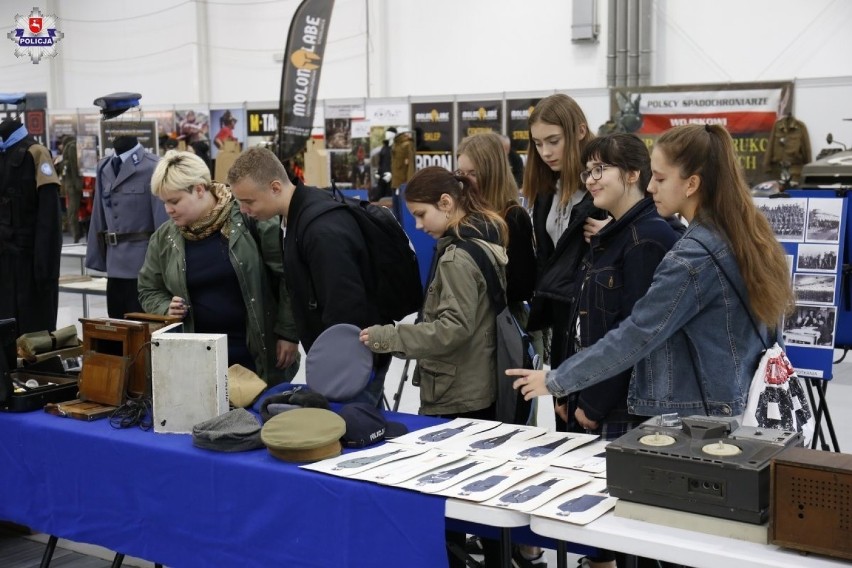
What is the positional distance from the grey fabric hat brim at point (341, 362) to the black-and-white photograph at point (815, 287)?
198 cm

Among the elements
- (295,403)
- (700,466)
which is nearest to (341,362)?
(295,403)

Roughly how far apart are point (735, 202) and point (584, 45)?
32.9 feet

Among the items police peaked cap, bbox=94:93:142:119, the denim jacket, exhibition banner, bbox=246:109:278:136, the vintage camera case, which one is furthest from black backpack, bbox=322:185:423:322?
exhibition banner, bbox=246:109:278:136

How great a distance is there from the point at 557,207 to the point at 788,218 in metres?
1.31

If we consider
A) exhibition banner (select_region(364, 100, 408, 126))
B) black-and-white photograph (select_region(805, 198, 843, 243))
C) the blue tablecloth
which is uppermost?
exhibition banner (select_region(364, 100, 408, 126))

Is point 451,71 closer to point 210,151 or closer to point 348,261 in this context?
point 210,151

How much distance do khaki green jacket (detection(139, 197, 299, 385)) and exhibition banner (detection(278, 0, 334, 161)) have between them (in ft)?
19.7

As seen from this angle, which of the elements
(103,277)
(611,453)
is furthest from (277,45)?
(611,453)

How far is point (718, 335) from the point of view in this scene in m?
2.09

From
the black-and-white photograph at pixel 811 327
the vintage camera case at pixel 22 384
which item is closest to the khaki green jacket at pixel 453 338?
the vintage camera case at pixel 22 384

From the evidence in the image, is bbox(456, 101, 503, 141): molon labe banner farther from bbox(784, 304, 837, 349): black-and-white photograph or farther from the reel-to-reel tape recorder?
the reel-to-reel tape recorder

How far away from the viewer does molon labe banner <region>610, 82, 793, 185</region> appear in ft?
29.5

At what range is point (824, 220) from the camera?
383 centimetres

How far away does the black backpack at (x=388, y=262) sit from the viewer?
2893mm
